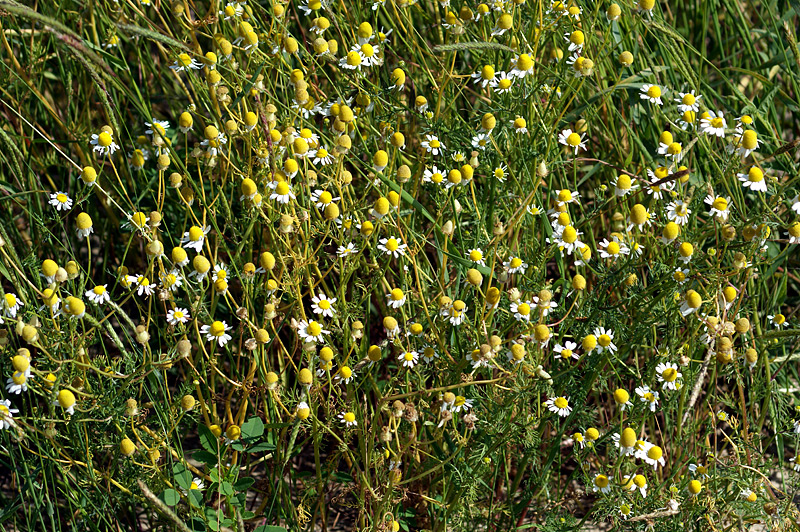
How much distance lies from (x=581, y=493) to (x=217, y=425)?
0.77 m

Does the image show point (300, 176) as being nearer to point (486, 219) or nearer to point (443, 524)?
point (486, 219)

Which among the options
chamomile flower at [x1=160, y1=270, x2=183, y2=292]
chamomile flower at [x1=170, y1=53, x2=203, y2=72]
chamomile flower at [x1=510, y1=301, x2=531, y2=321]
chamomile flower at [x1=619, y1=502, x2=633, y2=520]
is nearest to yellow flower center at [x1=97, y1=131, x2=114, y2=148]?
chamomile flower at [x1=170, y1=53, x2=203, y2=72]

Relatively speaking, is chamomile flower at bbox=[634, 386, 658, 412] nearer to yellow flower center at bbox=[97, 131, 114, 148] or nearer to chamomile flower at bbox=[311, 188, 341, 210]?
chamomile flower at bbox=[311, 188, 341, 210]

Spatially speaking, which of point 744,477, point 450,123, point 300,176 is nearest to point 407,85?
point 450,123

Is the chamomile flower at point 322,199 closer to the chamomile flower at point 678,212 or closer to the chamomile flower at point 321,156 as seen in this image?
the chamomile flower at point 321,156

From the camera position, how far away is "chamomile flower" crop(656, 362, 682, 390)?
1588 millimetres

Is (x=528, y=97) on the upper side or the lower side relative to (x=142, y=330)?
upper

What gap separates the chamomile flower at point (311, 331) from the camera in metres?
1.51

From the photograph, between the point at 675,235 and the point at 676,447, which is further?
the point at 676,447

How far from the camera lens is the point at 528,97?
1729mm

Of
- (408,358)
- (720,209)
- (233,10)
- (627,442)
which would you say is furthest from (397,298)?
(233,10)

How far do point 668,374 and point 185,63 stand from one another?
3.87 ft

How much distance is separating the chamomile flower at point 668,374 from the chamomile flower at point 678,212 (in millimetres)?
288

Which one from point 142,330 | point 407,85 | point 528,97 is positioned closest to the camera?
point 142,330
